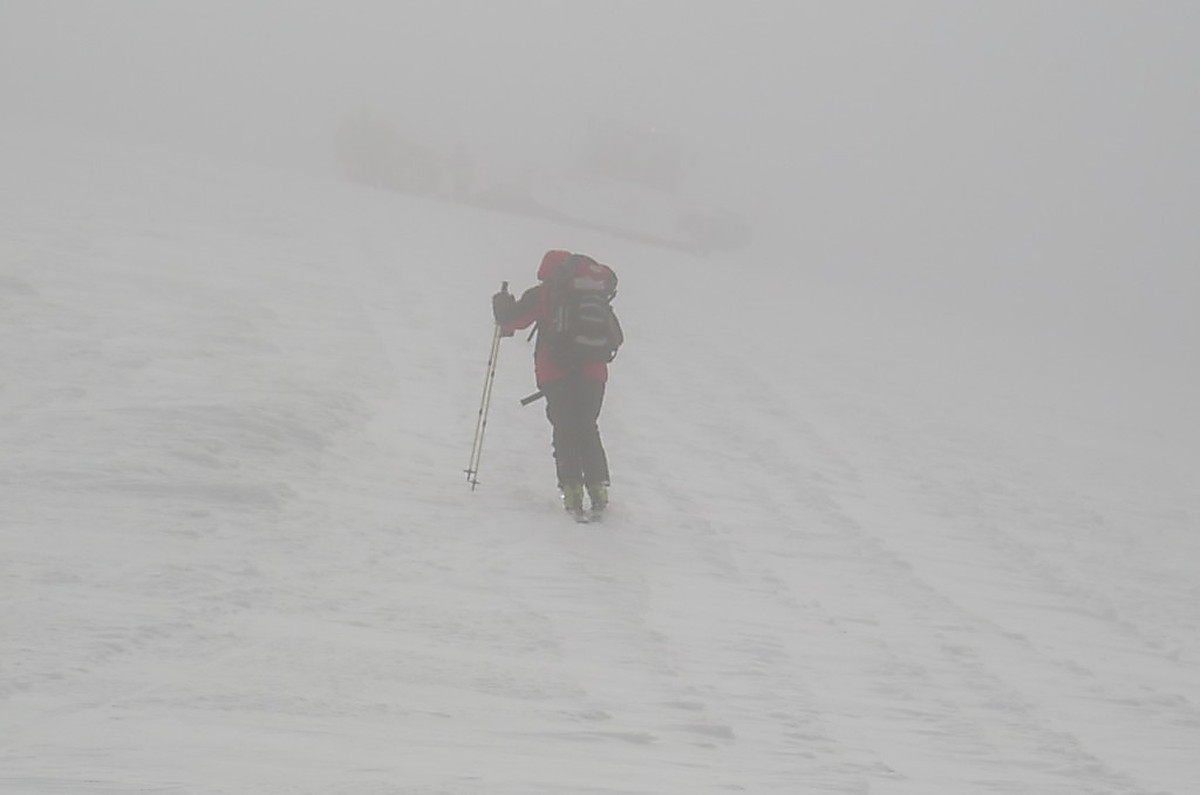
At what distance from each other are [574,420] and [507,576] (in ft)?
4.76

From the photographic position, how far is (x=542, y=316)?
25.6ft

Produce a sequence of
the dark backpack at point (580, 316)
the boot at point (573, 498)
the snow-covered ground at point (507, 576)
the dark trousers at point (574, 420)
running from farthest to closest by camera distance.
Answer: the boot at point (573, 498)
the dark trousers at point (574, 420)
the dark backpack at point (580, 316)
the snow-covered ground at point (507, 576)

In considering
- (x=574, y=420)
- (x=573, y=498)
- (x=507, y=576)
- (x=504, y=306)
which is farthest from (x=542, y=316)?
(x=507, y=576)

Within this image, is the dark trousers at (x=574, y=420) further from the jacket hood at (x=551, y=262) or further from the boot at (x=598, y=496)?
the jacket hood at (x=551, y=262)

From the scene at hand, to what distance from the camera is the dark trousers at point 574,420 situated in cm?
777

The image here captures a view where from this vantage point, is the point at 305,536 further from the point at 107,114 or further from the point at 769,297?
the point at 107,114

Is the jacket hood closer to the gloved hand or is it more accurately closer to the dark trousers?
the gloved hand

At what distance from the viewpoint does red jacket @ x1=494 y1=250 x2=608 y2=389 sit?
25.5 ft

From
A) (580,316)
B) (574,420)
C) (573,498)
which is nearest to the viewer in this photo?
(580,316)

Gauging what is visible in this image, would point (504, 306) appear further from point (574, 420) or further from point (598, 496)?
point (598, 496)

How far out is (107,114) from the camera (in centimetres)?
7331

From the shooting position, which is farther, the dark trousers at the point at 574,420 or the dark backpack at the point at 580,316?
the dark trousers at the point at 574,420

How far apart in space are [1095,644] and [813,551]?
1926 millimetres

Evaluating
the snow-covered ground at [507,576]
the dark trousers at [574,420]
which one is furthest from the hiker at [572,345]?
the snow-covered ground at [507,576]
